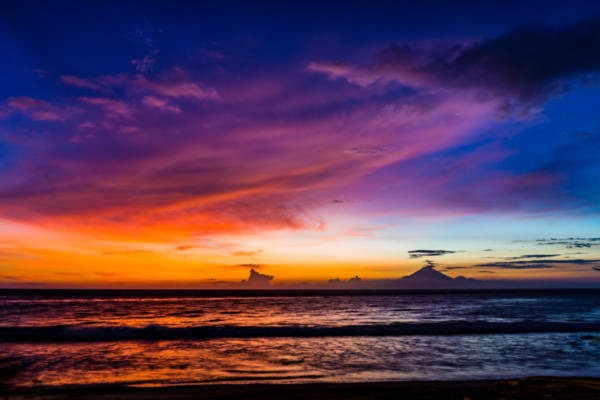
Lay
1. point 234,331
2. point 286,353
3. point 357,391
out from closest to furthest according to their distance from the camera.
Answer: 1. point 357,391
2. point 286,353
3. point 234,331

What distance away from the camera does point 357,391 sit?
42.3 feet

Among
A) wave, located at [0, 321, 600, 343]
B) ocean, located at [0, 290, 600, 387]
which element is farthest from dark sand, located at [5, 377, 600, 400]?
wave, located at [0, 321, 600, 343]

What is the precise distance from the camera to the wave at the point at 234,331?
1139 inches

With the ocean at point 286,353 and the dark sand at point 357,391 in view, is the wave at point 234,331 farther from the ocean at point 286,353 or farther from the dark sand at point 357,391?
the dark sand at point 357,391

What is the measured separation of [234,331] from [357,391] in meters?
20.0

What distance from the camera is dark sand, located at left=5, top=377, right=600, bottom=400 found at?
10.6 meters

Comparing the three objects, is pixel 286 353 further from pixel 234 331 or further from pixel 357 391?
pixel 234 331

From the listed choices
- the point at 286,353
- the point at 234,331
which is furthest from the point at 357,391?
the point at 234,331

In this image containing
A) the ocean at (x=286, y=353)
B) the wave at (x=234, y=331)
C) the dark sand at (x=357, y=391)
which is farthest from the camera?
the wave at (x=234, y=331)

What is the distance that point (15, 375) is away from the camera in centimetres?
1597

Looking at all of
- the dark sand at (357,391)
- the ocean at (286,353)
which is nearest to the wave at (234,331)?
the ocean at (286,353)

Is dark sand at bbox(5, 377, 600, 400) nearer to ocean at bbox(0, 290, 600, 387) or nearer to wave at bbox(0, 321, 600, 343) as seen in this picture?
ocean at bbox(0, 290, 600, 387)

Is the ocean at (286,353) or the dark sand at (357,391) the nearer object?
the dark sand at (357,391)

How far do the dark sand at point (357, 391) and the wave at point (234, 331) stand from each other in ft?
50.8
